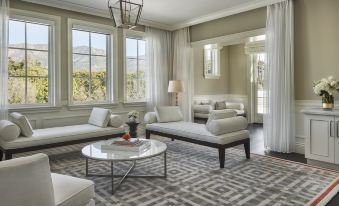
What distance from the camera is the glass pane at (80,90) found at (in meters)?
5.08

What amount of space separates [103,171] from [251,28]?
3.81m

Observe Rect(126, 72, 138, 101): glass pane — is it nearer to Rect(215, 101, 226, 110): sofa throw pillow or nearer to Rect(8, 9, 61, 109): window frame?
Rect(8, 9, 61, 109): window frame

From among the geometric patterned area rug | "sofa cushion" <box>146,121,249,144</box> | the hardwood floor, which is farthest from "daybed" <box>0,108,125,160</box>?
the hardwood floor

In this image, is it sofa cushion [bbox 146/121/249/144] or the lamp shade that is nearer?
sofa cushion [bbox 146/121/249/144]

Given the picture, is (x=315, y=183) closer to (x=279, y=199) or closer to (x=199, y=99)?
(x=279, y=199)

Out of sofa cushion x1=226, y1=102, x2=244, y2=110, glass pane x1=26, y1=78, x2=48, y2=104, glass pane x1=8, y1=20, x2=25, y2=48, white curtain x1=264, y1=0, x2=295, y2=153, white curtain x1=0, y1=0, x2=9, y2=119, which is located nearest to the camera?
white curtain x1=0, y1=0, x2=9, y2=119

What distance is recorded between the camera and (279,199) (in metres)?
2.43

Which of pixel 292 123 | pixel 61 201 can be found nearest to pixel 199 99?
pixel 292 123

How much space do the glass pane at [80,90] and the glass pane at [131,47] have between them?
122 cm

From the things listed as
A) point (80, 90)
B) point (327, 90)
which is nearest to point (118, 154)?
point (80, 90)

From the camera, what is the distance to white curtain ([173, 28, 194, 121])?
20.6 ft

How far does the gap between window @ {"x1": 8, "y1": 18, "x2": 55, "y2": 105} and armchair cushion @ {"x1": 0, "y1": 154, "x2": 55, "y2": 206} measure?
361 cm

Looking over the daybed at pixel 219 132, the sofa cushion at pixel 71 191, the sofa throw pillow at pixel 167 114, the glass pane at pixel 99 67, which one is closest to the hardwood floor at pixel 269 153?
the daybed at pixel 219 132

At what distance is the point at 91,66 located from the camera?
529 cm
